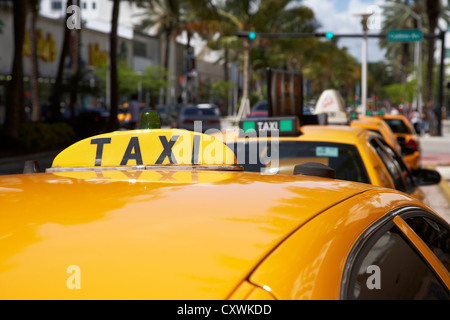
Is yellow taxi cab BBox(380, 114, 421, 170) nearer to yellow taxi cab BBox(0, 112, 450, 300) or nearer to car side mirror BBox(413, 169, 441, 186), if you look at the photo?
car side mirror BBox(413, 169, 441, 186)

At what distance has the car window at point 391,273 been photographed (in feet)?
5.69

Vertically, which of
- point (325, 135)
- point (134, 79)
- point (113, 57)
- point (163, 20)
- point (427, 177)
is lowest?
point (427, 177)

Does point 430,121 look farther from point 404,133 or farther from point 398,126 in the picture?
point 404,133

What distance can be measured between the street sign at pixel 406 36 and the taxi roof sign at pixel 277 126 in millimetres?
25066

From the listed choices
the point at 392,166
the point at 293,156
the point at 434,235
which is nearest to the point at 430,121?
the point at 392,166

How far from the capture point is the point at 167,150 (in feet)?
8.70

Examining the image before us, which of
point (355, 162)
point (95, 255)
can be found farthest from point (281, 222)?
point (355, 162)

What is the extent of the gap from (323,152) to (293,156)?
0.30 metres

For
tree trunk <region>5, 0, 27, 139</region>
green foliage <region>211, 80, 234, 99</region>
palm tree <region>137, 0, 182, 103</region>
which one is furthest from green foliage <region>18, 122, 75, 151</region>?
green foliage <region>211, 80, 234, 99</region>

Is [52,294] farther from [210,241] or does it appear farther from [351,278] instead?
[351,278]

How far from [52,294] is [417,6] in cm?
5534

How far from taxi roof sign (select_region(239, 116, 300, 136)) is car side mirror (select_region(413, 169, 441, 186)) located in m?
1.22

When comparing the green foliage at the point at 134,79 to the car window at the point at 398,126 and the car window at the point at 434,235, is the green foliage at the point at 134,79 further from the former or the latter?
the car window at the point at 434,235

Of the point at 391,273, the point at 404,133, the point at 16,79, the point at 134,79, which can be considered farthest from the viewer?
the point at 134,79
